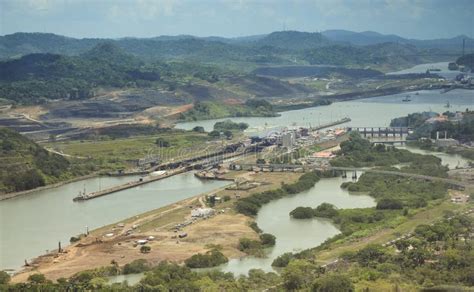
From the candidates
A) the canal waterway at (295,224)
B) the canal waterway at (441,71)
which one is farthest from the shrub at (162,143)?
the canal waterway at (441,71)

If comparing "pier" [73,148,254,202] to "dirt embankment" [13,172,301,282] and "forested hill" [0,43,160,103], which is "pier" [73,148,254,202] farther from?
"forested hill" [0,43,160,103]

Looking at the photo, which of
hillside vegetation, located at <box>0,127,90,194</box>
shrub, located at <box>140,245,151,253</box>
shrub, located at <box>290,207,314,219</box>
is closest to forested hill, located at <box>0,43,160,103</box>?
hillside vegetation, located at <box>0,127,90,194</box>

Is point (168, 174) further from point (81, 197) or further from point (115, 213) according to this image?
point (115, 213)

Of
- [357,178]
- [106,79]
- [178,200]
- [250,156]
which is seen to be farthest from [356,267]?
[106,79]

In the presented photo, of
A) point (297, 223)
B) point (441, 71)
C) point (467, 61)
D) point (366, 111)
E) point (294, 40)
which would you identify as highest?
point (294, 40)

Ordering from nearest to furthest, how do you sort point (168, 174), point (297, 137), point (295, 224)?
1. point (295, 224)
2. point (168, 174)
3. point (297, 137)

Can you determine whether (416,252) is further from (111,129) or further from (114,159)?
(111,129)

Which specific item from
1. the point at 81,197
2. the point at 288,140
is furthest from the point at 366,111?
the point at 81,197
